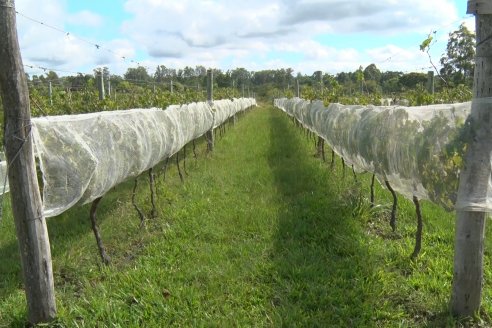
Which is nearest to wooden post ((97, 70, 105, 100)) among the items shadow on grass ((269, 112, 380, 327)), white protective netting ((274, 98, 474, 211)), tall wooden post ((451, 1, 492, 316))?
shadow on grass ((269, 112, 380, 327))

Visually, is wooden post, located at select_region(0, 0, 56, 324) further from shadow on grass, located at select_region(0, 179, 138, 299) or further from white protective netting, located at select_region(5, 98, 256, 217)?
shadow on grass, located at select_region(0, 179, 138, 299)

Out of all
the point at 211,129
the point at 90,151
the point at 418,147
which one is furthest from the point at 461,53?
the point at 211,129

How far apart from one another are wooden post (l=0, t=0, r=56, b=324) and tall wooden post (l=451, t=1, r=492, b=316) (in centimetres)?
286

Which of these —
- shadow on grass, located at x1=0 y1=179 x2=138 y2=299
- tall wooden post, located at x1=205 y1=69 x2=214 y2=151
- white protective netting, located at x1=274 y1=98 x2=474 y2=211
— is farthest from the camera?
tall wooden post, located at x1=205 y1=69 x2=214 y2=151

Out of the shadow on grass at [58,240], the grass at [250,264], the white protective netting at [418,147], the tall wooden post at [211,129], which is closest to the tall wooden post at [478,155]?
the white protective netting at [418,147]

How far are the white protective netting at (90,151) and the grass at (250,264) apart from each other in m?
0.79

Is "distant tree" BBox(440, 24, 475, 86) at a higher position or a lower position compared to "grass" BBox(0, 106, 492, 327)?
higher

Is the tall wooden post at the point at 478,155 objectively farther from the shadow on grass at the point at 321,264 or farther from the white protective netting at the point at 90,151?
the white protective netting at the point at 90,151

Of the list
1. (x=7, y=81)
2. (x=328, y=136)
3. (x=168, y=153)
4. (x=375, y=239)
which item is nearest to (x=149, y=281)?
(x=7, y=81)

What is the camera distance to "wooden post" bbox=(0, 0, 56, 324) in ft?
9.35

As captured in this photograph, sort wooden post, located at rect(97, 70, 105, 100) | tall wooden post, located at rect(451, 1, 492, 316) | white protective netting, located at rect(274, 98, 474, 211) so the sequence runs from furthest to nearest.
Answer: wooden post, located at rect(97, 70, 105, 100) < white protective netting, located at rect(274, 98, 474, 211) < tall wooden post, located at rect(451, 1, 492, 316)

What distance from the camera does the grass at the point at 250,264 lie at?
3.33 metres

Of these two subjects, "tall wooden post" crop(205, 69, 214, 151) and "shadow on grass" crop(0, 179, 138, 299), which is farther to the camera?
"tall wooden post" crop(205, 69, 214, 151)

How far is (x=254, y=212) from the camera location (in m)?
5.58
